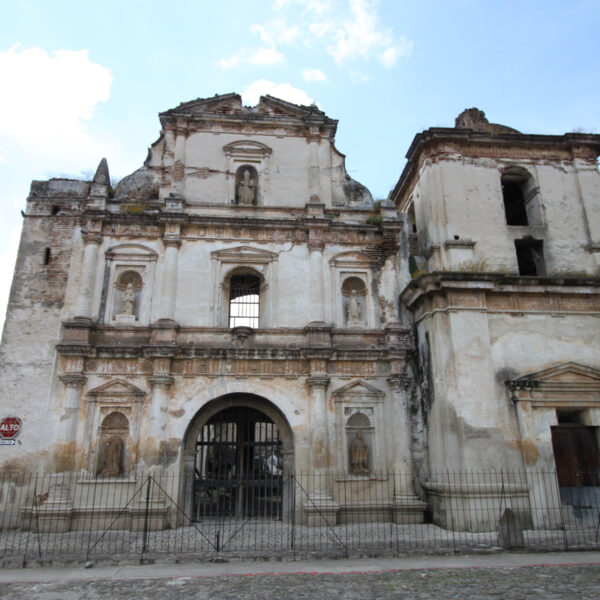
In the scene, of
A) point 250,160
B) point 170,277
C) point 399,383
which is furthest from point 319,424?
point 250,160

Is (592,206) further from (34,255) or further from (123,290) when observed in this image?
(34,255)

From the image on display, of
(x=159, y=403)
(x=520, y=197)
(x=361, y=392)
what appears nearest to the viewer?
(x=159, y=403)

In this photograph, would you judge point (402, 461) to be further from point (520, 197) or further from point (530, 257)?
point (520, 197)

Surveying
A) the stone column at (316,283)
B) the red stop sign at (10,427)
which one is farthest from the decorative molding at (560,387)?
the red stop sign at (10,427)

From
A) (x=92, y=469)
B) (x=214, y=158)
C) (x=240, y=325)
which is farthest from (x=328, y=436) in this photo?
(x=214, y=158)

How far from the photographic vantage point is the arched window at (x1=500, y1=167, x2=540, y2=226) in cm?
1675

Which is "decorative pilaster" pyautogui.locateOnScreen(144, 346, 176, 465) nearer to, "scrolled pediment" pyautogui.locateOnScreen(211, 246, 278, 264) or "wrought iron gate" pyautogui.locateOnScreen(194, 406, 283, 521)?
"wrought iron gate" pyautogui.locateOnScreen(194, 406, 283, 521)

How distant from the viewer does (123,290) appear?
1555 centimetres

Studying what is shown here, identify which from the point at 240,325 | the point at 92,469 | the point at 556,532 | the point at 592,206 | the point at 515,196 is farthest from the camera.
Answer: the point at 515,196

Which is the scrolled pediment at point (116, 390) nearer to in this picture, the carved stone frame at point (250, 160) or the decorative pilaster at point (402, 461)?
the carved stone frame at point (250, 160)

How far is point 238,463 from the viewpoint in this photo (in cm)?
1457

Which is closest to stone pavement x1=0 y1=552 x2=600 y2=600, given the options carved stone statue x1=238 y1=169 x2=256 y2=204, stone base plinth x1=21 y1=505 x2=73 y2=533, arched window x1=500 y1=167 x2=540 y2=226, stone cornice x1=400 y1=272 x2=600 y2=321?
stone base plinth x1=21 y1=505 x2=73 y2=533

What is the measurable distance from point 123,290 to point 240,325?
12.2 feet

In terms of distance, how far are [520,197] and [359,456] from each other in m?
10.6
